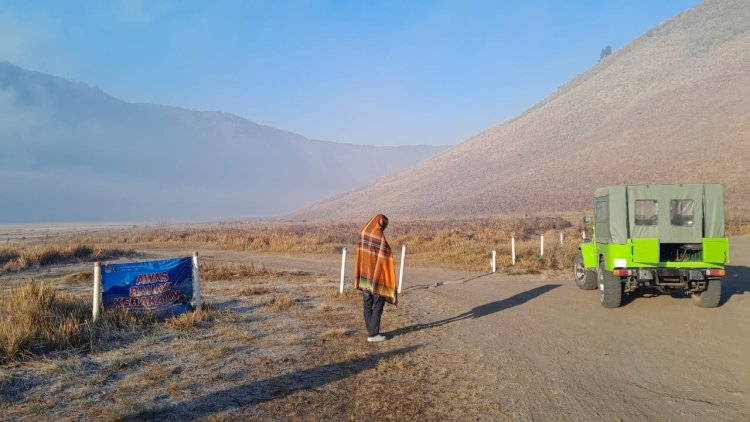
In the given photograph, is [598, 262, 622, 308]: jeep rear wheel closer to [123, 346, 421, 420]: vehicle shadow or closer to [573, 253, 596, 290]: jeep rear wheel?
[573, 253, 596, 290]: jeep rear wheel

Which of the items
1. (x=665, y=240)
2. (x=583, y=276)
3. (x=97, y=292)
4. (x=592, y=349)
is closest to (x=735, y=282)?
(x=583, y=276)

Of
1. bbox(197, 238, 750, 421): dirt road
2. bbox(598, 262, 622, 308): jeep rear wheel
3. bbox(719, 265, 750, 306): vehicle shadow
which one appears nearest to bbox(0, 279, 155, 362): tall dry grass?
bbox(197, 238, 750, 421): dirt road

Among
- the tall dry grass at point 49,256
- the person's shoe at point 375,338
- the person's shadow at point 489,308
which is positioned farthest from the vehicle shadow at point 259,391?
the tall dry grass at point 49,256

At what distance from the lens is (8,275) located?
17891mm

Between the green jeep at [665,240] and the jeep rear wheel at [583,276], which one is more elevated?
the green jeep at [665,240]

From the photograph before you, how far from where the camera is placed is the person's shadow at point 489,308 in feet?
29.8

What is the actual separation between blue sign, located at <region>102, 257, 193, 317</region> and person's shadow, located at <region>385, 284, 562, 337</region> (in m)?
4.02

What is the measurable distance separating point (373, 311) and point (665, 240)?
6067 millimetres

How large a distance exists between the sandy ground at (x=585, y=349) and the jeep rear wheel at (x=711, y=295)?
147 millimetres

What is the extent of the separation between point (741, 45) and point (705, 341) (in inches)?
3954

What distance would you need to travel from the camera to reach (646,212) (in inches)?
412

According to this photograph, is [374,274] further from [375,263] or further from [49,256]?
[49,256]

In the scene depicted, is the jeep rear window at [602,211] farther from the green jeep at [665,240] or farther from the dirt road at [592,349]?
the dirt road at [592,349]

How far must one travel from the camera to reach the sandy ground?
558cm
